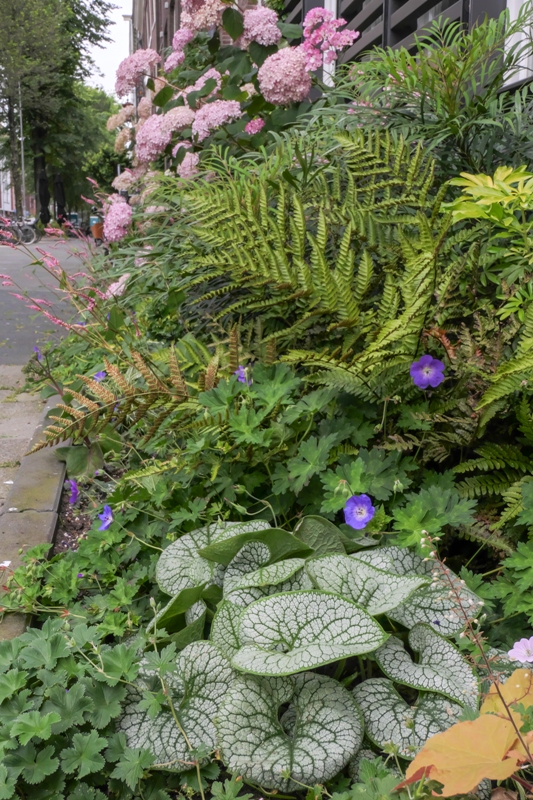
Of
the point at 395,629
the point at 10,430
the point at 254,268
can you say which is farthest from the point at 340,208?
the point at 10,430

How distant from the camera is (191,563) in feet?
5.20

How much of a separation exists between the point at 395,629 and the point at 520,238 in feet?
3.29

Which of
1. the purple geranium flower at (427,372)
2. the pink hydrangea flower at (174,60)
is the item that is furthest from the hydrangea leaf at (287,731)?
the pink hydrangea flower at (174,60)

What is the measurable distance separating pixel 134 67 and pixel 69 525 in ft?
12.5

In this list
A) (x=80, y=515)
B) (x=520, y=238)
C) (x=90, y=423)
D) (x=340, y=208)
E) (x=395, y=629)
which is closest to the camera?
(x=395, y=629)

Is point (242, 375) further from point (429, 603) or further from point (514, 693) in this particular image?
point (514, 693)

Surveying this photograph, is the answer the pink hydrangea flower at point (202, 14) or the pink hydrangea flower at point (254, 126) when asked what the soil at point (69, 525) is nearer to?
the pink hydrangea flower at point (254, 126)

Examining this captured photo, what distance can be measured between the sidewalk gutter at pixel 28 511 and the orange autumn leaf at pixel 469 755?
3.72 ft

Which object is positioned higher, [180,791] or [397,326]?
[397,326]

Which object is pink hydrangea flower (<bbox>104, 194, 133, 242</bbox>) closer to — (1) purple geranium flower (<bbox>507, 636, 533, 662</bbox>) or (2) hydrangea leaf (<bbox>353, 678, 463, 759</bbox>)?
(2) hydrangea leaf (<bbox>353, 678, 463, 759</bbox>)

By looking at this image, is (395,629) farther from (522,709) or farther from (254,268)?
(254,268)

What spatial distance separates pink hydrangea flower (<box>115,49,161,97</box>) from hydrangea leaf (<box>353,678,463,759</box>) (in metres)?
4.77

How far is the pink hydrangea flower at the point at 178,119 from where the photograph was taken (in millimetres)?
4289

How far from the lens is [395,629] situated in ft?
4.68
